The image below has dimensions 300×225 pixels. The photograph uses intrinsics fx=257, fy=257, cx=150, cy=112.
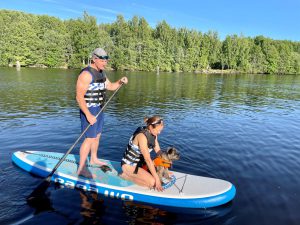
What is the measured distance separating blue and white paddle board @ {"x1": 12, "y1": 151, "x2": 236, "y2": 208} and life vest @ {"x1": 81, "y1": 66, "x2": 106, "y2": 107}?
2205 mm

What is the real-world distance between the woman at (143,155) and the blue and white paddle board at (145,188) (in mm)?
200

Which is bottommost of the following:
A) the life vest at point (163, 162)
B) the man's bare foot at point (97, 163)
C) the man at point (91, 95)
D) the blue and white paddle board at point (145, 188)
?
the blue and white paddle board at point (145, 188)

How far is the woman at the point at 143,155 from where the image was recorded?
6.61 meters

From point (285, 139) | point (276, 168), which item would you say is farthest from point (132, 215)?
point (285, 139)

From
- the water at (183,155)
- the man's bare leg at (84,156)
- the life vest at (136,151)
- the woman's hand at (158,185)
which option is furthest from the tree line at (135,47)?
the woman's hand at (158,185)

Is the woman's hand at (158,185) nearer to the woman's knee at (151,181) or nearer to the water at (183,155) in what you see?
the woman's knee at (151,181)

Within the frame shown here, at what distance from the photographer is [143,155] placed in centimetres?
666

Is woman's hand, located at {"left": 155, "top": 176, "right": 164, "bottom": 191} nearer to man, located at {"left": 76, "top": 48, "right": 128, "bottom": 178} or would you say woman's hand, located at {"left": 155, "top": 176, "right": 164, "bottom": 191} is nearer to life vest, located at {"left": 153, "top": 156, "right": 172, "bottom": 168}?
life vest, located at {"left": 153, "top": 156, "right": 172, "bottom": 168}

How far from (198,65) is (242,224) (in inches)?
4191

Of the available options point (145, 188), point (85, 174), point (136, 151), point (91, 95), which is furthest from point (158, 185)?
point (91, 95)

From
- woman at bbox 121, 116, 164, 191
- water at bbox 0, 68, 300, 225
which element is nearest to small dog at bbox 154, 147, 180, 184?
woman at bbox 121, 116, 164, 191

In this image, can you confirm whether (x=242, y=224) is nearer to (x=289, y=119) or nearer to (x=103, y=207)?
(x=103, y=207)

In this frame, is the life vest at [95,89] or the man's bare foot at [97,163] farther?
the man's bare foot at [97,163]

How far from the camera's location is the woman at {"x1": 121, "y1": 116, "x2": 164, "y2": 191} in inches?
260
